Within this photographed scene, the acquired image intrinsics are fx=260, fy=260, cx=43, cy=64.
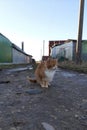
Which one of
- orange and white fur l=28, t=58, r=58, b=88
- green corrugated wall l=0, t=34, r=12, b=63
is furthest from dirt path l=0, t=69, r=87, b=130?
green corrugated wall l=0, t=34, r=12, b=63

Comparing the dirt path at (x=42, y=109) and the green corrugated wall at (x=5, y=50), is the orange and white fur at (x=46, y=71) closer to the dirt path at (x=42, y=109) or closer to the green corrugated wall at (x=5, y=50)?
the dirt path at (x=42, y=109)

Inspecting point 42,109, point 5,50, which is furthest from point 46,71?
point 5,50

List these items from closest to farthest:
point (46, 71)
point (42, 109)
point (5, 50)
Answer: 1. point (42, 109)
2. point (46, 71)
3. point (5, 50)

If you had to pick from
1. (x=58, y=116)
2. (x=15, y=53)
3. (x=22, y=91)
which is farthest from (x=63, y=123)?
(x=15, y=53)

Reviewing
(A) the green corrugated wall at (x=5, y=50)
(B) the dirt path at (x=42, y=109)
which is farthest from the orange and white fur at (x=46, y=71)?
(A) the green corrugated wall at (x=5, y=50)

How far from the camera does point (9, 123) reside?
9.31 feet

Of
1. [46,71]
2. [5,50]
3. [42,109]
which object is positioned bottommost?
[42,109]

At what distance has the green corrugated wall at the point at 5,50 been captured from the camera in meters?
13.7

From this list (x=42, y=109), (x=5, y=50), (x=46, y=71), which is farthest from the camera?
(x=5, y=50)

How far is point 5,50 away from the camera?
1432 cm

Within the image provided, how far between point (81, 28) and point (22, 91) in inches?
A: 326

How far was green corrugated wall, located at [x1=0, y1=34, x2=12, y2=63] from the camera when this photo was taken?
44.8ft

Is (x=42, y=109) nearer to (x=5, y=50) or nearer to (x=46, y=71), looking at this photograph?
(x=46, y=71)

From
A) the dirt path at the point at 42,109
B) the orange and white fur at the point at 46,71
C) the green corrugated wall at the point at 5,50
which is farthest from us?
the green corrugated wall at the point at 5,50
